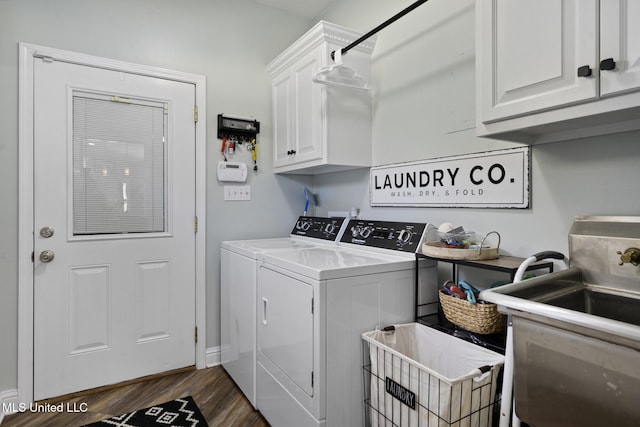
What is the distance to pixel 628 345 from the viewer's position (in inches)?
28.6

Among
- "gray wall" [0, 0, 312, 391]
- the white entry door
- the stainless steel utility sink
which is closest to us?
the stainless steel utility sink

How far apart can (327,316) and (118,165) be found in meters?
1.78

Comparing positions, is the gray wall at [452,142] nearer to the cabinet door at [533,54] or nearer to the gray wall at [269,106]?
the gray wall at [269,106]

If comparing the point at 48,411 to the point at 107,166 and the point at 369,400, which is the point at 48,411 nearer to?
the point at 107,166

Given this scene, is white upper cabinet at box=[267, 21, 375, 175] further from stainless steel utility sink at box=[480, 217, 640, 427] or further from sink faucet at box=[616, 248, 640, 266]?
sink faucet at box=[616, 248, 640, 266]

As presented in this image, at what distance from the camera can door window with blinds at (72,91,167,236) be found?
2.22 meters

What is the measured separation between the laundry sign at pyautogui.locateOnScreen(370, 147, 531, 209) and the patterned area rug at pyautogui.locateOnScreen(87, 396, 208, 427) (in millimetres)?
1646

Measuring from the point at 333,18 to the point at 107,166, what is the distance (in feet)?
6.42

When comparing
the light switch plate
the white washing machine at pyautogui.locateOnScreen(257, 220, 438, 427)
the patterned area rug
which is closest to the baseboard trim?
the patterned area rug

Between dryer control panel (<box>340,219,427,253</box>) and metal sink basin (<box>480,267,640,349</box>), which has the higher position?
dryer control panel (<box>340,219,427,253</box>)

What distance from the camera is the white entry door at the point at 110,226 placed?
2125 mm

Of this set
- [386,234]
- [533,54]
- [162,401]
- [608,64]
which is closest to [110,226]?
[162,401]

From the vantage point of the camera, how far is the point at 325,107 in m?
2.17

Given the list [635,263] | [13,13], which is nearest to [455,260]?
[635,263]
